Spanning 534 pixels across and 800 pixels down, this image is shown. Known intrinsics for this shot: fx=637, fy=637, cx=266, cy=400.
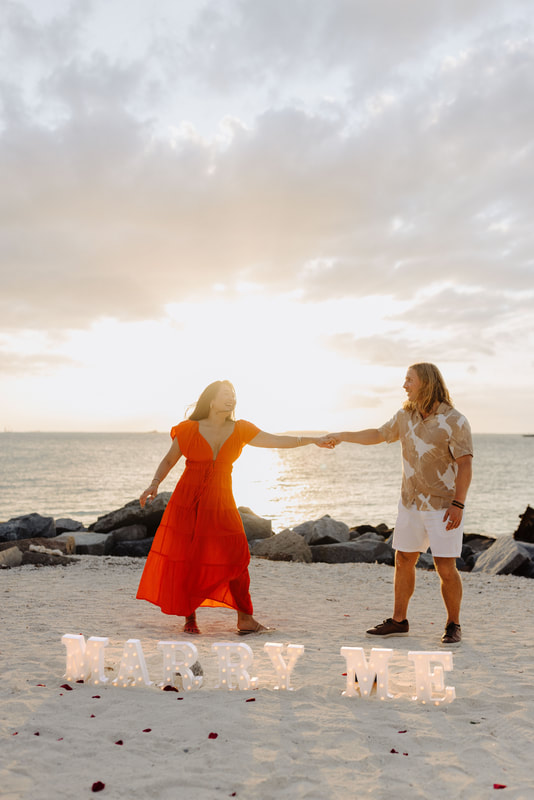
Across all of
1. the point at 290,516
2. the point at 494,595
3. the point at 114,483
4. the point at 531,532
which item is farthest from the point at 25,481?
the point at 494,595

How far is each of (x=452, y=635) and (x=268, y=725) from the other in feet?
8.64

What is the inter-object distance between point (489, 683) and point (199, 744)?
7.61 feet

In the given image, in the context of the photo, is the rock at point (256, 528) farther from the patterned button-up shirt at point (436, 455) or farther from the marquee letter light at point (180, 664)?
the marquee letter light at point (180, 664)

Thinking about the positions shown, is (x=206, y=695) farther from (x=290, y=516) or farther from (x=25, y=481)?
(x=25, y=481)

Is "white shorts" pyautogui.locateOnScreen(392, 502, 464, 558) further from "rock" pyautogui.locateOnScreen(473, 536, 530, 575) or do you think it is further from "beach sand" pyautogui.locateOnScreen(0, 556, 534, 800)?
"rock" pyautogui.locateOnScreen(473, 536, 530, 575)

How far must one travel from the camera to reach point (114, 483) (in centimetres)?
4828

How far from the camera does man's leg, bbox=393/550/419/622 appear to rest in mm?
5988

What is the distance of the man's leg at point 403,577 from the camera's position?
5.99 m

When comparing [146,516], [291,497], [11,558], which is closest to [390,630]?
[11,558]

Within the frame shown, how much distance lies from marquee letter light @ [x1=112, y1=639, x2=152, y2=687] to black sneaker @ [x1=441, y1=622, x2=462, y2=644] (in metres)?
2.81

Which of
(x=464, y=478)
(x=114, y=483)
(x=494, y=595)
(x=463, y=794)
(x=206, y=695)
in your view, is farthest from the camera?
(x=114, y=483)

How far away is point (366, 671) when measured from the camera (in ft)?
14.6

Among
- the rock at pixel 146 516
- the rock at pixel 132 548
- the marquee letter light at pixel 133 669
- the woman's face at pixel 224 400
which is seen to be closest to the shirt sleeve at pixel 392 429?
the woman's face at pixel 224 400

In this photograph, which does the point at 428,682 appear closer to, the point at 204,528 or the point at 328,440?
the point at 204,528
